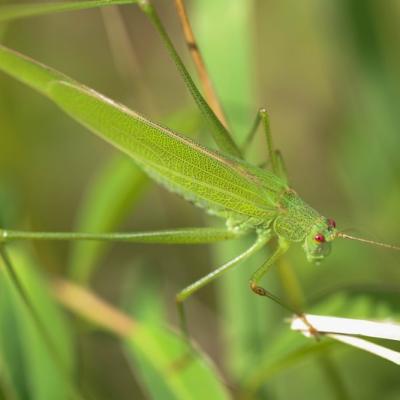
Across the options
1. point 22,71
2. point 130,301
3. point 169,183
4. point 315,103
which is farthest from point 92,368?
point 315,103

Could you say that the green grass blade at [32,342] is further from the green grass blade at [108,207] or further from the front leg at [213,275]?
the front leg at [213,275]

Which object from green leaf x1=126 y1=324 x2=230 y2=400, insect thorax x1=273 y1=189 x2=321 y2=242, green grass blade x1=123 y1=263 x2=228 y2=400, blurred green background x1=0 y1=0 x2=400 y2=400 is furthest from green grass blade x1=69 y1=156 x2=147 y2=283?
insect thorax x1=273 y1=189 x2=321 y2=242

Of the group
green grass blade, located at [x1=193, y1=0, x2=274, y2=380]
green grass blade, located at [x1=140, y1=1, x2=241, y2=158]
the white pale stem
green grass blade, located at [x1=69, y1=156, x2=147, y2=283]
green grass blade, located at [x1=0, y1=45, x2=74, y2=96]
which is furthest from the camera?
green grass blade, located at [x1=193, y1=0, x2=274, y2=380]


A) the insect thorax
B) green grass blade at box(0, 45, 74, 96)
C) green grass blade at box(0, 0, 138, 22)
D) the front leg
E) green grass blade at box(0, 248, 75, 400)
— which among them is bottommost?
green grass blade at box(0, 248, 75, 400)

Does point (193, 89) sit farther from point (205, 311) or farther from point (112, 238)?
point (205, 311)

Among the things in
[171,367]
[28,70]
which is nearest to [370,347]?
[171,367]

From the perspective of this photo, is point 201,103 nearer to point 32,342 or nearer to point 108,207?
point 108,207

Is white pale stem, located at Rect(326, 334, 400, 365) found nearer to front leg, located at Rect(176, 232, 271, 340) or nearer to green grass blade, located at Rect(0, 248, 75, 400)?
front leg, located at Rect(176, 232, 271, 340)
